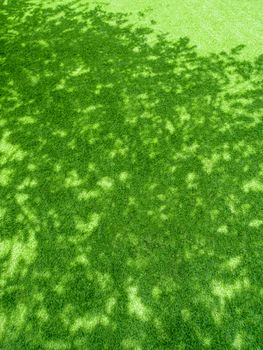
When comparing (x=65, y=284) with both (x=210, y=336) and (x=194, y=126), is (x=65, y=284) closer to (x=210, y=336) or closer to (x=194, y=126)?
(x=210, y=336)

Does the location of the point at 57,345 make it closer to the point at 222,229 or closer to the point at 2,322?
the point at 2,322

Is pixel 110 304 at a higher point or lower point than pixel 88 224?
lower

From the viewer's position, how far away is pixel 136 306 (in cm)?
500

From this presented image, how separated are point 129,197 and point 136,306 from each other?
6.37 ft

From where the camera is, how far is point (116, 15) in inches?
438

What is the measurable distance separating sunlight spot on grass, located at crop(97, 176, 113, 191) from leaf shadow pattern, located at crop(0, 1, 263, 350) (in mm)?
24

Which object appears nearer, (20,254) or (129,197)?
(20,254)

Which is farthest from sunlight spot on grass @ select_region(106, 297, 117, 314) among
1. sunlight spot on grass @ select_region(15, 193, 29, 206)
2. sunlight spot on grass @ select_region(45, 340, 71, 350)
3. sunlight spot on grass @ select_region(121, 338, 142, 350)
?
sunlight spot on grass @ select_region(15, 193, 29, 206)

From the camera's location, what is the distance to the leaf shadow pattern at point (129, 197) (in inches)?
193

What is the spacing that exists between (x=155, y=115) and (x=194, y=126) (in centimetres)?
89

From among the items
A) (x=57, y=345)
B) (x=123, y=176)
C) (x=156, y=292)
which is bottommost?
(x=57, y=345)

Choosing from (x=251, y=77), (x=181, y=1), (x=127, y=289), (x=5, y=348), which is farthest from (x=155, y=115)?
(x=181, y=1)

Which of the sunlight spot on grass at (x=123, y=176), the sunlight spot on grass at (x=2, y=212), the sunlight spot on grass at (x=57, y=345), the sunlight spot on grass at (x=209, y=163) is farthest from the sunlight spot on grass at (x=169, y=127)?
the sunlight spot on grass at (x=57, y=345)

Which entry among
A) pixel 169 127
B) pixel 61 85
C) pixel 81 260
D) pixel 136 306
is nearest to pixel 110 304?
pixel 136 306
